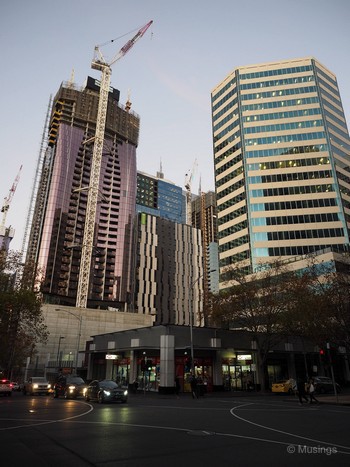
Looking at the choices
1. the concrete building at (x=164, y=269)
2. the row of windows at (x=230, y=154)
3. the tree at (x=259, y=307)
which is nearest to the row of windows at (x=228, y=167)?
the row of windows at (x=230, y=154)

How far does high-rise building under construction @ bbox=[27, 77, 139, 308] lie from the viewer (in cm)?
12369

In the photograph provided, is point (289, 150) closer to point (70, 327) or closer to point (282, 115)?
point (282, 115)

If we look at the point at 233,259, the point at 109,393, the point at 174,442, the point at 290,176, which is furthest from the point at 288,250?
the point at 174,442

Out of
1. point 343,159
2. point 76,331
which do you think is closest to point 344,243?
point 343,159

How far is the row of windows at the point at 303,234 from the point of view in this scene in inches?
3174

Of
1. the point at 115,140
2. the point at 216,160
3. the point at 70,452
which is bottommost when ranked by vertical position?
the point at 70,452

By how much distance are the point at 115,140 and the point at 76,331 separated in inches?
3991

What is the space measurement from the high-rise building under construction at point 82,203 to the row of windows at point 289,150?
53594 millimetres

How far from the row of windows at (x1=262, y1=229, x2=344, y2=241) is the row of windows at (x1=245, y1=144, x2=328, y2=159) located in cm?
2184

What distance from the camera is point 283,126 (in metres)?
93.4

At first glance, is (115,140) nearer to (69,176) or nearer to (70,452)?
(69,176)

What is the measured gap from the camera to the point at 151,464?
23.9 feet

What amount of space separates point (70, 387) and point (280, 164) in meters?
76.3

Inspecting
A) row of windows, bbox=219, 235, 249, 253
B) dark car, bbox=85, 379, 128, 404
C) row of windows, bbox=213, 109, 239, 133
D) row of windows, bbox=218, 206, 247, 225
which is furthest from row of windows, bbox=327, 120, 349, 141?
dark car, bbox=85, 379, 128, 404
